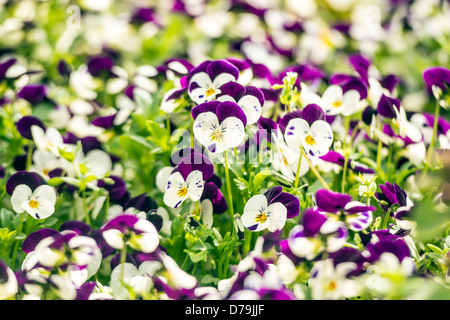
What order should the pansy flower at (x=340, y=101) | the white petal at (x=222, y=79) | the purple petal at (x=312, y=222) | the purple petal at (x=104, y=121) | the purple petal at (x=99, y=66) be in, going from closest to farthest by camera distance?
the purple petal at (x=312, y=222) < the white petal at (x=222, y=79) < the pansy flower at (x=340, y=101) < the purple petal at (x=104, y=121) < the purple petal at (x=99, y=66)

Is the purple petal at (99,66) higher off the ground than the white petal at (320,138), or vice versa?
the white petal at (320,138)

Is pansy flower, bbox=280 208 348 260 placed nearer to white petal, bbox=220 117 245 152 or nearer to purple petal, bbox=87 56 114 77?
white petal, bbox=220 117 245 152

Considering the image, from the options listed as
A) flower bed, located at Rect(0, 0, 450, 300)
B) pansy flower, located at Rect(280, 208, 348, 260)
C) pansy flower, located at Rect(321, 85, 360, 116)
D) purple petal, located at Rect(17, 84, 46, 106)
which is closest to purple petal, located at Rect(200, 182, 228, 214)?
flower bed, located at Rect(0, 0, 450, 300)

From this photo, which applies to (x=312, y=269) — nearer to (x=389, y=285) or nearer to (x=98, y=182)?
(x=389, y=285)

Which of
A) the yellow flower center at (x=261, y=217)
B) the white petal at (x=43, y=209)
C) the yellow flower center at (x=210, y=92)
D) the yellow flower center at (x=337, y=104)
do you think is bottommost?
the white petal at (x=43, y=209)

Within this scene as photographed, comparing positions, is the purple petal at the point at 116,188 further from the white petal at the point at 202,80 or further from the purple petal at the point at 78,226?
the white petal at the point at 202,80

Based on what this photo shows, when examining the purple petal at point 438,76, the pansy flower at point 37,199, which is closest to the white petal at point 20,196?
the pansy flower at point 37,199

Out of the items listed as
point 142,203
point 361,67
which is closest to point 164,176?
point 142,203
